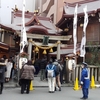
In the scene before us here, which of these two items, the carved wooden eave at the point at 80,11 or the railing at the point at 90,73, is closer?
the railing at the point at 90,73

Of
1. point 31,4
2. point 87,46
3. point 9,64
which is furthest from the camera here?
point 31,4

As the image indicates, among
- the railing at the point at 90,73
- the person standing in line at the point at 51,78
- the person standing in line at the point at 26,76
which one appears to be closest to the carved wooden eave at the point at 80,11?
the railing at the point at 90,73

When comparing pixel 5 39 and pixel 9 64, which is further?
pixel 5 39

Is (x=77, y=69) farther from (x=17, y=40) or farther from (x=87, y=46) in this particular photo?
(x=17, y=40)

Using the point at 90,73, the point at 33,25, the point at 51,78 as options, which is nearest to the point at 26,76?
the point at 51,78

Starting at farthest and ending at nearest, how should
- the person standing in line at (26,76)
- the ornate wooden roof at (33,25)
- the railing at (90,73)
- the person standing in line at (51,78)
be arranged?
the ornate wooden roof at (33,25), the railing at (90,73), the person standing in line at (51,78), the person standing in line at (26,76)

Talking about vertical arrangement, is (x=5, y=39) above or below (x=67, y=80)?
above

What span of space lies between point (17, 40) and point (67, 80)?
8.86 m

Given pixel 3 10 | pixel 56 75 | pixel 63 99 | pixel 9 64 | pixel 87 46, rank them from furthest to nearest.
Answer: pixel 3 10, pixel 87 46, pixel 9 64, pixel 56 75, pixel 63 99

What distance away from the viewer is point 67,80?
14227mm

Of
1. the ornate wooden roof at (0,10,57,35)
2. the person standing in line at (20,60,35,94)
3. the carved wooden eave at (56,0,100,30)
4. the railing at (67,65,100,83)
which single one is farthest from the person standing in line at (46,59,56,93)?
the ornate wooden roof at (0,10,57,35)

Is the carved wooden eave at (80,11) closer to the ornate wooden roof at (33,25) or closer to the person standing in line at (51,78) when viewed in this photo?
the ornate wooden roof at (33,25)

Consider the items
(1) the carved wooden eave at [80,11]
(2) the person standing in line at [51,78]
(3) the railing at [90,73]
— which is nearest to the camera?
(2) the person standing in line at [51,78]

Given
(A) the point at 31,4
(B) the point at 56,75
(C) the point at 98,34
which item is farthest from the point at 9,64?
(A) the point at 31,4
